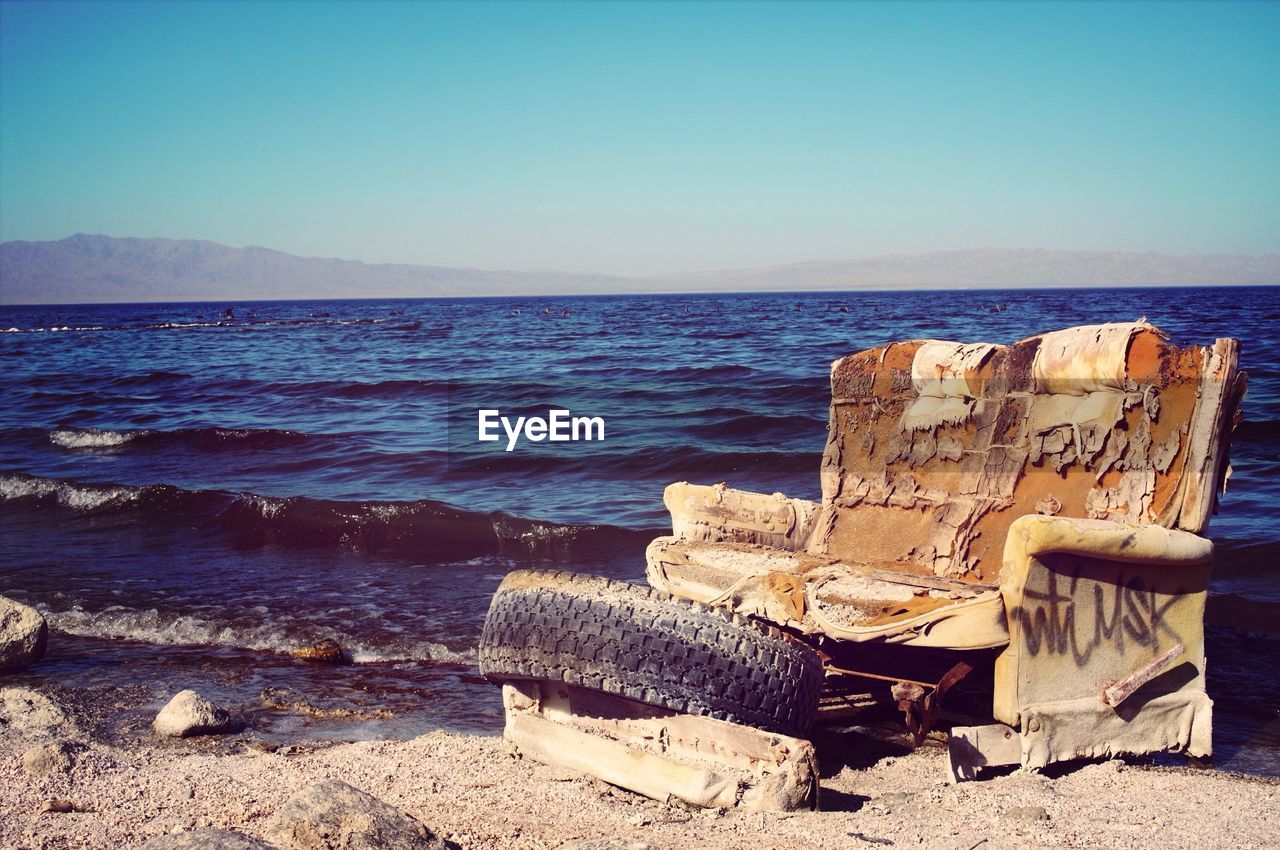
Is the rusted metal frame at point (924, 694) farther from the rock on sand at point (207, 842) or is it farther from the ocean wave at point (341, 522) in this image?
the ocean wave at point (341, 522)

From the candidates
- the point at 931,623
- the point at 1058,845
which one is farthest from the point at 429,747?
the point at 1058,845

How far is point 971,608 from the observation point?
356 cm

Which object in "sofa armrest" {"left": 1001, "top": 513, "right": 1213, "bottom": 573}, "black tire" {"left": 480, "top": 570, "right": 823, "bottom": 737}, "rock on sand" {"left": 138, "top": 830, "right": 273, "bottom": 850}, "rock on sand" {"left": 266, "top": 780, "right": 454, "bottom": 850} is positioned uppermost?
"sofa armrest" {"left": 1001, "top": 513, "right": 1213, "bottom": 573}

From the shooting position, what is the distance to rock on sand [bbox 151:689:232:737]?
4.45 meters

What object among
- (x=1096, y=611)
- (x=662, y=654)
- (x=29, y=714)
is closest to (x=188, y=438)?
(x=29, y=714)

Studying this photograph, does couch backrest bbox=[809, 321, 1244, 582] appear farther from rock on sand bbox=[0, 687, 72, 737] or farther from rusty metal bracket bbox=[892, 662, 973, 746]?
rock on sand bbox=[0, 687, 72, 737]

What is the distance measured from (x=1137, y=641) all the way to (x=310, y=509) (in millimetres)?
8123

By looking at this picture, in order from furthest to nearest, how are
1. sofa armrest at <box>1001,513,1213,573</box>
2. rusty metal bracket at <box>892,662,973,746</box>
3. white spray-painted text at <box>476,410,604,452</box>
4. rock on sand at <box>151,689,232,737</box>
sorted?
white spray-painted text at <box>476,410,604,452</box>, rock on sand at <box>151,689,232,737</box>, rusty metal bracket at <box>892,662,973,746</box>, sofa armrest at <box>1001,513,1213,573</box>

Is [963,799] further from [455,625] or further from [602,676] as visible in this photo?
[455,625]

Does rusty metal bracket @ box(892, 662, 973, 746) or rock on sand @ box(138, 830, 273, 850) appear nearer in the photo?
rock on sand @ box(138, 830, 273, 850)

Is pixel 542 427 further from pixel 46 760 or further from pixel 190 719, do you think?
pixel 46 760

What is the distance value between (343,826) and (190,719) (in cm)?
197

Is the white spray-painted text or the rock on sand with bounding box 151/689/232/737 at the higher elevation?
the white spray-painted text

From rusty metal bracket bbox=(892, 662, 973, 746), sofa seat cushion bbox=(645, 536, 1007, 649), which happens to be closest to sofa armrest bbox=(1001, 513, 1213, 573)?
sofa seat cushion bbox=(645, 536, 1007, 649)
